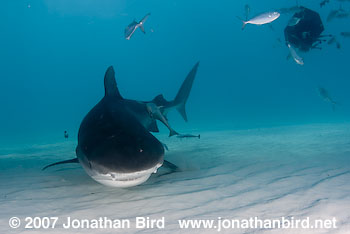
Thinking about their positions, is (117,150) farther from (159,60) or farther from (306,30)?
(159,60)

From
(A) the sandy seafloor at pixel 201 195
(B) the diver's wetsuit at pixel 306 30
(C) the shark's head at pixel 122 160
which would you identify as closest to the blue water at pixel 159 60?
(B) the diver's wetsuit at pixel 306 30

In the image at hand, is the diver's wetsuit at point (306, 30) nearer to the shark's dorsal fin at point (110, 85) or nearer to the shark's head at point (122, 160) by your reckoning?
the shark's dorsal fin at point (110, 85)

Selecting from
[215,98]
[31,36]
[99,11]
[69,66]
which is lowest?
[215,98]

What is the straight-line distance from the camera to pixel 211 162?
5.37m

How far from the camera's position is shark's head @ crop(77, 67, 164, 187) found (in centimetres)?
240

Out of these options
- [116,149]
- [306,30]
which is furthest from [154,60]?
[116,149]

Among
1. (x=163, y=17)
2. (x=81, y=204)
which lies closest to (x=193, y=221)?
(x=81, y=204)

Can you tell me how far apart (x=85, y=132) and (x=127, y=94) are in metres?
126

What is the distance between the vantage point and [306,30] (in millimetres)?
9336

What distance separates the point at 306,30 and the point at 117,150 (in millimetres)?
9380

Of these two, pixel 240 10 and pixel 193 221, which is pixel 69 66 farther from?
pixel 193 221

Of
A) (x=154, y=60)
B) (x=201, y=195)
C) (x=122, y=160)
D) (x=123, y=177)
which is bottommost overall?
(x=154, y=60)

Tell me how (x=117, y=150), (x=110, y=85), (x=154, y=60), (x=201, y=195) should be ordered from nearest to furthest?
(x=117, y=150) < (x=201, y=195) < (x=110, y=85) < (x=154, y=60)

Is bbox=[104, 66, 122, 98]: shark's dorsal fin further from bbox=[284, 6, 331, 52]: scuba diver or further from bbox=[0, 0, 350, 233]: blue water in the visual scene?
bbox=[0, 0, 350, 233]: blue water
